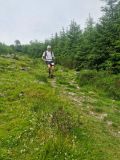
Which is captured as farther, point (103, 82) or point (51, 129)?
point (103, 82)

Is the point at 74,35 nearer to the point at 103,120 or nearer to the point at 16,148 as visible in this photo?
the point at 103,120

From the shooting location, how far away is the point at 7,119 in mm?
13531

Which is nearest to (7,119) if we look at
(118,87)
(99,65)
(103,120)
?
(103,120)

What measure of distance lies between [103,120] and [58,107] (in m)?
2.31

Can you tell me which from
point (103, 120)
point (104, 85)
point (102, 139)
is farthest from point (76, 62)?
point (102, 139)

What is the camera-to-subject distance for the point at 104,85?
24.6 metres

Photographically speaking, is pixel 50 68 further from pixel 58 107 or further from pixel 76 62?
pixel 76 62

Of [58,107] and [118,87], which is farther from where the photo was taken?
[118,87]

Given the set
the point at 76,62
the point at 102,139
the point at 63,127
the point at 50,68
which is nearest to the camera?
the point at 63,127

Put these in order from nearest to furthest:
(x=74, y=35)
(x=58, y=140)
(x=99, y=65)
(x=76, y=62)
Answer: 1. (x=58, y=140)
2. (x=99, y=65)
3. (x=76, y=62)
4. (x=74, y=35)

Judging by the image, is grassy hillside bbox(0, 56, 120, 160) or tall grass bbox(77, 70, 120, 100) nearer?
grassy hillside bbox(0, 56, 120, 160)

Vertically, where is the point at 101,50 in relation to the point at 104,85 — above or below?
above

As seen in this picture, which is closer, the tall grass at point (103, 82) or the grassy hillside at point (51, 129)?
the grassy hillside at point (51, 129)

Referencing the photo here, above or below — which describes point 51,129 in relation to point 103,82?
above
